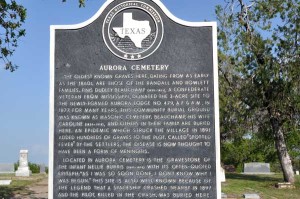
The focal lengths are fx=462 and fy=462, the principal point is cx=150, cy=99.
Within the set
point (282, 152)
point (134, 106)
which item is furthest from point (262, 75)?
point (134, 106)

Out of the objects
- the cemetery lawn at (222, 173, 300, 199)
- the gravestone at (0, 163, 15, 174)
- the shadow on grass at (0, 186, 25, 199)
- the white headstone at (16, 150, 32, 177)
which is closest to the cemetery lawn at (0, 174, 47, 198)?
the shadow on grass at (0, 186, 25, 199)

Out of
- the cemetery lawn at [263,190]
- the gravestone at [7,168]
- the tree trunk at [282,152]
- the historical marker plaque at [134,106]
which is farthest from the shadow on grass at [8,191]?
the gravestone at [7,168]

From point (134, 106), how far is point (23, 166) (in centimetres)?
2341

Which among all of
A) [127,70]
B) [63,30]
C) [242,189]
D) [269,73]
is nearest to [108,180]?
[127,70]

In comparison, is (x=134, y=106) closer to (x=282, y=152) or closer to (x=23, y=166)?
(x=282, y=152)

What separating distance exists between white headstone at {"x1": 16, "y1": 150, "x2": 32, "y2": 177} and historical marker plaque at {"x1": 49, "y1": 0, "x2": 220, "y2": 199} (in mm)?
22272

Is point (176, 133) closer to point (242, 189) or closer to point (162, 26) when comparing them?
point (162, 26)

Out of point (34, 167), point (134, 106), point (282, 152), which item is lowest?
point (34, 167)

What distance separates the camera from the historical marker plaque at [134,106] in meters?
6.49

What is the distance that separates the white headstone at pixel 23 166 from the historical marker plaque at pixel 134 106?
22272mm

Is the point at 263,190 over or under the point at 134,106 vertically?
under

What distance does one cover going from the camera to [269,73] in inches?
829

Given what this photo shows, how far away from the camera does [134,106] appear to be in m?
6.60

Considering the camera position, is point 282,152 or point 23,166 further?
point 23,166
